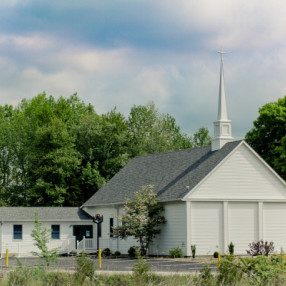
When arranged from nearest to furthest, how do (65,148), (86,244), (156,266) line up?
(156,266), (86,244), (65,148)

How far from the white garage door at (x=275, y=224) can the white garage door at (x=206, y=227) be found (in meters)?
3.44

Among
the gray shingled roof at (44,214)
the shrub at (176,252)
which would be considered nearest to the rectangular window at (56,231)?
the gray shingled roof at (44,214)

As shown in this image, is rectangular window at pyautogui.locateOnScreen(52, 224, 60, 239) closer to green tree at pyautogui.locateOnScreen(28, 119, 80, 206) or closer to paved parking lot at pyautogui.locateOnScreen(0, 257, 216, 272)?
paved parking lot at pyautogui.locateOnScreen(0, 257, 216, 272)

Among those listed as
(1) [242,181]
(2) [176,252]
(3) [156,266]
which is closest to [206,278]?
(3) [156,266]

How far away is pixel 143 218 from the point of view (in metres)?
43.1

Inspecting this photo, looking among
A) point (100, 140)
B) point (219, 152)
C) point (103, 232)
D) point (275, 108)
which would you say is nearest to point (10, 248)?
→ point (103, 232)

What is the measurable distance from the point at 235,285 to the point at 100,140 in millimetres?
52800

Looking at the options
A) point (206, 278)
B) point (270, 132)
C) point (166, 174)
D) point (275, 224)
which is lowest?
point (206, 278)

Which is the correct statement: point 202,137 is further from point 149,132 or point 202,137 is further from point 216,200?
point 216,200

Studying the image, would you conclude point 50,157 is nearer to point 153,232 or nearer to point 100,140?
point 100,140

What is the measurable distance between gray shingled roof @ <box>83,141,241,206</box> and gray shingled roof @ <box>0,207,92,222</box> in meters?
1.39

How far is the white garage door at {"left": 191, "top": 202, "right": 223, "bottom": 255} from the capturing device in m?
41.8

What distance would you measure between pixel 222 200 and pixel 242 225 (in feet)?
7.10

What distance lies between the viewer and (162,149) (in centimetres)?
7331
